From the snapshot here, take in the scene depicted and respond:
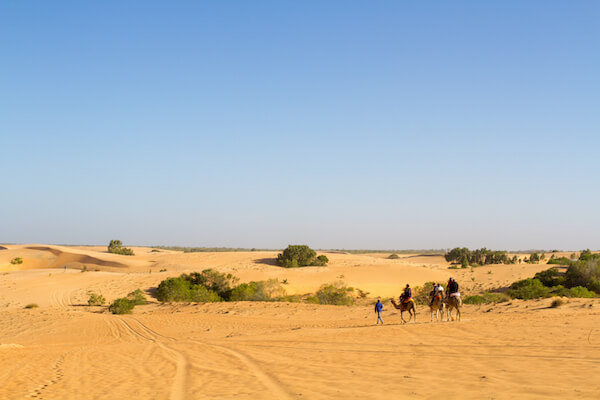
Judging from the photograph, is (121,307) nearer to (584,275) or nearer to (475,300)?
(475,300)

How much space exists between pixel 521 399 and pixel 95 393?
7978 millimetres

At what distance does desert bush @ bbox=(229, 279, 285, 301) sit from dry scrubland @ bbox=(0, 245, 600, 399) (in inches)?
142

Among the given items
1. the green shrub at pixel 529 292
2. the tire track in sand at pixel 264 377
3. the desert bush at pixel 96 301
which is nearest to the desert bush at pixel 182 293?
the desert bush at pixel 96 301

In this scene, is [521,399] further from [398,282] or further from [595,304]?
[398,282]

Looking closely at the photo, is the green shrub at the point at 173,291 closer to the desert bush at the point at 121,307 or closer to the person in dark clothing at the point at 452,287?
the desert bush at the point at 121,307

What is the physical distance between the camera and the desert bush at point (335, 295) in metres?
35.8

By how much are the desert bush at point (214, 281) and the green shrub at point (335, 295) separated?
22.9 feet

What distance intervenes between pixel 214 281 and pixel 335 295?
9.66m

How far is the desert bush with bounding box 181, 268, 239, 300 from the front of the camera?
38.0 m

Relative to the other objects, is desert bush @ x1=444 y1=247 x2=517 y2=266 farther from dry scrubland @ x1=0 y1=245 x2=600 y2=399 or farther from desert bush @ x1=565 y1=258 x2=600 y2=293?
dry scrubland @ x1=0 y1=245 x2=600 y2=399

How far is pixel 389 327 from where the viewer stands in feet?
65.7

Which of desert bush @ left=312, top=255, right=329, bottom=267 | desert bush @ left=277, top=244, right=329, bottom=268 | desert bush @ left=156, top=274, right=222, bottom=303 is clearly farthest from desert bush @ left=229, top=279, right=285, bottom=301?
desert bush @ left=312, top=255, right=329, bottom=267

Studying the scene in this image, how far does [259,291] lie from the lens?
121 ft

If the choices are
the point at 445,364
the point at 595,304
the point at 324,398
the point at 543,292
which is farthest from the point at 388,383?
the point at 543,292
